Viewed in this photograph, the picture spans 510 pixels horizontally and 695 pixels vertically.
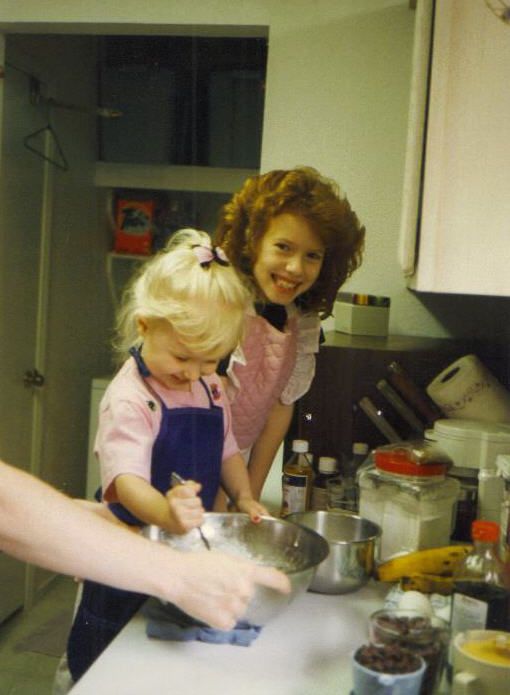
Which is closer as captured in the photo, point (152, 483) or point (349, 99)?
point (152, 483)

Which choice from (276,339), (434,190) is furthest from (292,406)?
(434,190)

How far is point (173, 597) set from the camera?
0.69 m

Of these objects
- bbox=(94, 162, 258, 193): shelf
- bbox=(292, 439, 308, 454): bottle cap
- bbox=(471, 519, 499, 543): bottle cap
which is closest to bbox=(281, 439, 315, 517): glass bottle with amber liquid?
bbox=(292, 439, 308, 454): bottle cap

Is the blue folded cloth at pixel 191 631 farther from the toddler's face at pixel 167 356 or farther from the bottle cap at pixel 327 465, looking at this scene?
the bottle cap at pixel 327 465

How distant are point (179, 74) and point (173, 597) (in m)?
2.08

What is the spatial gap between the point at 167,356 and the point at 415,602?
441mm

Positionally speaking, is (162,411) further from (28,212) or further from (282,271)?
(28,212)

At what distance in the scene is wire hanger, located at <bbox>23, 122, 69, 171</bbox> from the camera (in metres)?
2.10

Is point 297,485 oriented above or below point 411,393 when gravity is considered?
below

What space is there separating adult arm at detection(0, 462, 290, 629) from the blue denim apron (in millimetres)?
359

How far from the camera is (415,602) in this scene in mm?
850

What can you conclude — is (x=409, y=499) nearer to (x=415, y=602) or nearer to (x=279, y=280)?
(x=415, y=602)

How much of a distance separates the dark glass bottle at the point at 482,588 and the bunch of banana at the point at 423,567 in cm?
8

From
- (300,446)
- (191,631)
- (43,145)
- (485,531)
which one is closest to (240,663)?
(191,631)
